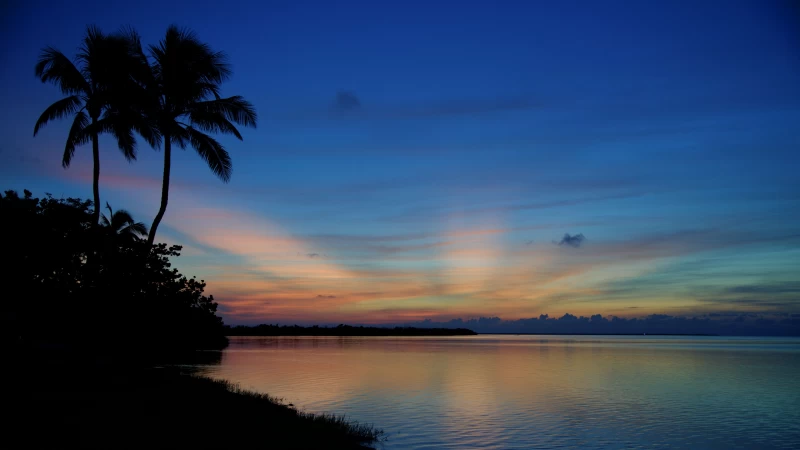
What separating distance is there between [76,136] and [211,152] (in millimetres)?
9139

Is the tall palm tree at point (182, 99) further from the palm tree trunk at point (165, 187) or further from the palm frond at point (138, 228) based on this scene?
the palm frond at point (138, 228)

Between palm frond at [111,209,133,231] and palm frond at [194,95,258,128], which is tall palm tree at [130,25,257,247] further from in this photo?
palm frond at [111,209,133,231]

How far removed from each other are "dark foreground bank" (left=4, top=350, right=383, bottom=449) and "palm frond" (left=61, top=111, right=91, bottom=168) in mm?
14094

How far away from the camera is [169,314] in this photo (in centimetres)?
3491

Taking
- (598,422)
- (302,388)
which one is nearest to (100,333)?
(302,388)

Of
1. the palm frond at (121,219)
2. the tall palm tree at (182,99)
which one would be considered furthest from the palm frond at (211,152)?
the palm frond at (121,219)

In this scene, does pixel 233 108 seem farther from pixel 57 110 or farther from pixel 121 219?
pixel 121 219

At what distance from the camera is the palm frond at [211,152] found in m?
31.0

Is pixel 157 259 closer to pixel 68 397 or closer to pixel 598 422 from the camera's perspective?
pixel 68 397

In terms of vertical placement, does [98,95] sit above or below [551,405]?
above

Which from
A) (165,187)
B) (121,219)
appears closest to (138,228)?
(121,219)

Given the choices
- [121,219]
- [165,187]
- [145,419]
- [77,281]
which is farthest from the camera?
[121,219]

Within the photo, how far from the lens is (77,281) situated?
3334 centimetres

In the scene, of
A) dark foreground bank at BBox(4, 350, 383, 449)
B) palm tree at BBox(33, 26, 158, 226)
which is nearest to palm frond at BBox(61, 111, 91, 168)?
palm tree at BBox(33, 26, 158, 226)
